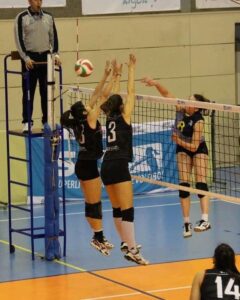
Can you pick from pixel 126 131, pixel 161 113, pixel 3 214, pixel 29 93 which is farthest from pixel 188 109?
pixel 161 113

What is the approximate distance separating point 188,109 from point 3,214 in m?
6.26

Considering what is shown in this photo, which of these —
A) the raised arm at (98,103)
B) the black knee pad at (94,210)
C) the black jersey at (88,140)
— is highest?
the raised arm at (98,103)

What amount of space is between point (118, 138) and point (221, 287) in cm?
389

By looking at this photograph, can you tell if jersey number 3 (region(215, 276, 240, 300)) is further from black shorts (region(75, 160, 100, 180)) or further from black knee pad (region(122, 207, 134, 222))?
black shorts (region(75, 160, 100, 180))

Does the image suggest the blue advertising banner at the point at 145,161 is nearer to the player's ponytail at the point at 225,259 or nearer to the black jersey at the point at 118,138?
the black jersey at the point at 118,138

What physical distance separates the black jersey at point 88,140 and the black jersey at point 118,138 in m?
0.40

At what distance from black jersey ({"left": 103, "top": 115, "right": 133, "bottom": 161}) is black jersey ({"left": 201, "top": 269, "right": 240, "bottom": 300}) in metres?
3.69

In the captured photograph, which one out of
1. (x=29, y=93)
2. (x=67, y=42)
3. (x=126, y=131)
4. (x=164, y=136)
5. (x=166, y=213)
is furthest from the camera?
(x=67, y=42)

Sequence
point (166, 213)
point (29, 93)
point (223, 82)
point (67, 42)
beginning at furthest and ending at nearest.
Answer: point (223, 82)
point (67, 42)
point (166, 213)
point (29, 93)

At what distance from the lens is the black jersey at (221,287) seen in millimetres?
9977

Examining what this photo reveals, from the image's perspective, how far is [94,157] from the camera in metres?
13.8

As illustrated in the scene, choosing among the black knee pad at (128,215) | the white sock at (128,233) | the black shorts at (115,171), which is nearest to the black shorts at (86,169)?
the black shorts at (115,171)

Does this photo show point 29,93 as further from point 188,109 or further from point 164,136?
point 164,136

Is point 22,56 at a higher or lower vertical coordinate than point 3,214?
higher
